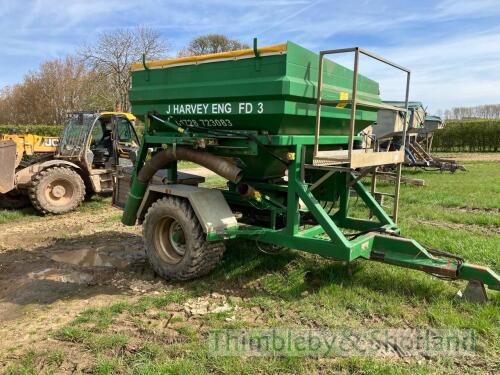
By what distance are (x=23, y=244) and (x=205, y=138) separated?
11.9 ft

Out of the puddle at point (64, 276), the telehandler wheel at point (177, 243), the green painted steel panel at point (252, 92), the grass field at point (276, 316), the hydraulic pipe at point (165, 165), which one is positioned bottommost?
the puddle at point (64, 276)

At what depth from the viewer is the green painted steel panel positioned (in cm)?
388

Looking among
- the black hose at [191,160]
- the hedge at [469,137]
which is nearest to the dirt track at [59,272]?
the black hose at [191,160]

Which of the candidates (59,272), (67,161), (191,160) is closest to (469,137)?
(67,161)

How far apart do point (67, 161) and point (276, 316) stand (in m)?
6.60

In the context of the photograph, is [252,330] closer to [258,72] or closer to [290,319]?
[290,319]

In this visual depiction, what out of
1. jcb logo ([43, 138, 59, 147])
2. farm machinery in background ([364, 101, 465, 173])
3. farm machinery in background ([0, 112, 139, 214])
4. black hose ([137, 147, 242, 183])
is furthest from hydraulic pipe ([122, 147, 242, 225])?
farm machinery in background ([364, 101, 465, 173])

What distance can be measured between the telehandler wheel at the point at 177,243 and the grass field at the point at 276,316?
0.59 feet

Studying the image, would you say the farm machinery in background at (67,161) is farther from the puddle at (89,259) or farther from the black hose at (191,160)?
the black hose at (191,160)

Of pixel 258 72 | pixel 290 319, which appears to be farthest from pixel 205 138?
pixel 290 319

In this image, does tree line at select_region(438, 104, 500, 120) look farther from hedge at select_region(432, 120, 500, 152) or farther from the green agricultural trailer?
the green agricultural trailer

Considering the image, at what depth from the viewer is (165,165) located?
16.3 ft

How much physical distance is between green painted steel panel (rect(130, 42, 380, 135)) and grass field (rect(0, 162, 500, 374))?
154 centimetres

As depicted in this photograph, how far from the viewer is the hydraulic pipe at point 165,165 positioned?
14.1 feet
